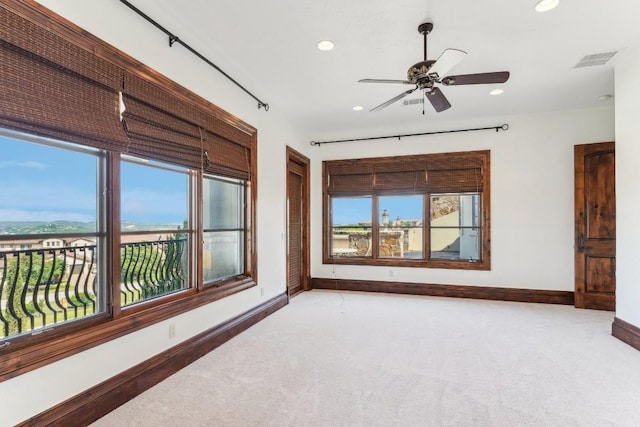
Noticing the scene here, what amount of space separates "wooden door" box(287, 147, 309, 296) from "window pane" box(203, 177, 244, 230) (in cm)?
142

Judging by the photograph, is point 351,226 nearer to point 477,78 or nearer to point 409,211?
point 409,211

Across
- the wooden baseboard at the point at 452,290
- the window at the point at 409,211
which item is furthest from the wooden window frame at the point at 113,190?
the window at the point at 409,211

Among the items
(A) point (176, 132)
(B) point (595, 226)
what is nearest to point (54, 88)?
(A) point (176, 132)

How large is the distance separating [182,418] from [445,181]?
4942mm

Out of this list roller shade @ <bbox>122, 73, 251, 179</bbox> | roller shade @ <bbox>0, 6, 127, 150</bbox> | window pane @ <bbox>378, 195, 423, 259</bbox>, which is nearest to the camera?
roller shade @ <bbox>0, 6, 127, 150</bbox>

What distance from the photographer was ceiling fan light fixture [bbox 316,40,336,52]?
3.03 meters

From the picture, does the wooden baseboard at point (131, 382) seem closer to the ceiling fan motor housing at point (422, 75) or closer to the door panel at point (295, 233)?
the door panel at point (295, 233)

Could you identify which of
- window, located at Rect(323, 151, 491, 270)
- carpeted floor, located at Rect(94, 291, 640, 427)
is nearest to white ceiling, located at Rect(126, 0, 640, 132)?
window, located at Rect(323, 151, 491, 270)

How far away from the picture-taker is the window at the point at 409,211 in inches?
216

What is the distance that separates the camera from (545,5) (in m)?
2.51

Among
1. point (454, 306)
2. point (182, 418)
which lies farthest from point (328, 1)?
point (454, 306)

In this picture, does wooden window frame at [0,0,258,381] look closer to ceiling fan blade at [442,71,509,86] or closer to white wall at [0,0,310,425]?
white wall at [0,0,310,425]

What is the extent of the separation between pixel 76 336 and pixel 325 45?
117 inches

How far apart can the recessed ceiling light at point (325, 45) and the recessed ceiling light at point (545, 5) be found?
164 cm
